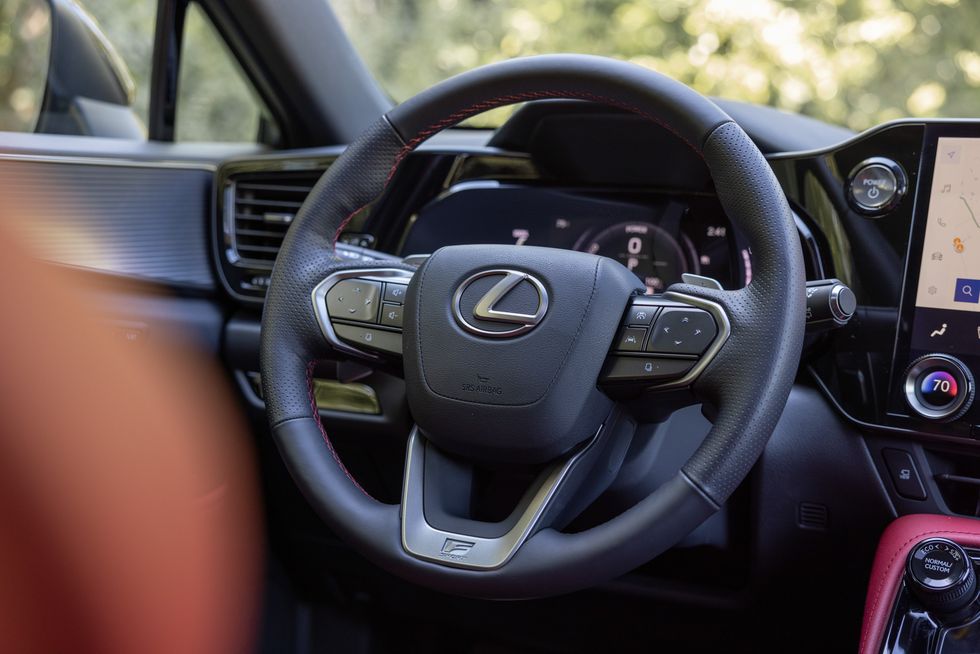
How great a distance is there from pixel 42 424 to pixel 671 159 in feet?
3.04

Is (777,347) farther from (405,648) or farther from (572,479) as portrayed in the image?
(405,648)

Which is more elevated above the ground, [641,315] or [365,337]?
[641,315]

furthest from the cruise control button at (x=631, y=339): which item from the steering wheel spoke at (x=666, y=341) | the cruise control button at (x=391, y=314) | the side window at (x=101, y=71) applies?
the side window at (x=101, y=71)

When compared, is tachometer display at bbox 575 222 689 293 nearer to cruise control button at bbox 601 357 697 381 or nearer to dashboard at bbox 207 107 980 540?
dashboard at bbox 207 107 980 540

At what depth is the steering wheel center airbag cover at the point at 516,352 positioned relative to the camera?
3.32 ft

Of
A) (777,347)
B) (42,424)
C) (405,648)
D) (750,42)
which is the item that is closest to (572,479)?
(777,347)

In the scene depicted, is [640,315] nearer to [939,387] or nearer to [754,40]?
[939,387]

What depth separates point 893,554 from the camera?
3.72ft

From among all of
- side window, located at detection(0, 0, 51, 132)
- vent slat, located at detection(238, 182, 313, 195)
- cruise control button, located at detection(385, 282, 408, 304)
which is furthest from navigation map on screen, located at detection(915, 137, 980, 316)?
side window, located at detection(0, 0, 51, 132)

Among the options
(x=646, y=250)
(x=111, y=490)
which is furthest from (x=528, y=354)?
(x=111, y=490)

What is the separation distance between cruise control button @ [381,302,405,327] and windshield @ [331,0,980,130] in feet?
10.6

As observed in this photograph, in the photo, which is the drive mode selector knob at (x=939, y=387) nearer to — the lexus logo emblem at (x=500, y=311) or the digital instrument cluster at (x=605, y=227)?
the digital instrument cluster at (x=605, y=227)

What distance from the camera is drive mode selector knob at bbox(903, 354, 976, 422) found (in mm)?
1148

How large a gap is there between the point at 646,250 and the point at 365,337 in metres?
0.49
